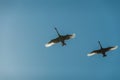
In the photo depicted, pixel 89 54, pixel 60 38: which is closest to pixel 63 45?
pixel 60 38

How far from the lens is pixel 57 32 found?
75.4 metres

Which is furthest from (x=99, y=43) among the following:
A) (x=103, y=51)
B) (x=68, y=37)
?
(x=68, y=37)

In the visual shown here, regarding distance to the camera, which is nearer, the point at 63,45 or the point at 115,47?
the point at 63,45

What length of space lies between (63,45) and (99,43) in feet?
31.3

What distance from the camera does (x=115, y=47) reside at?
81.1 meters

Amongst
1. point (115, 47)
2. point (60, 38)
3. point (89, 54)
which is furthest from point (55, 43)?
point (115, 47)

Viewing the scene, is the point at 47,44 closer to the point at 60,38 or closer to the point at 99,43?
the point at 60,38

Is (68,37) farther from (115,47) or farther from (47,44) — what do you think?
(115,47)

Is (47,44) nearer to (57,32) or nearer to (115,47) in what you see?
(57,32)

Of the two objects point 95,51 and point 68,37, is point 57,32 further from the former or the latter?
point 95,51

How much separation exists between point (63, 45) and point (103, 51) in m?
11.0

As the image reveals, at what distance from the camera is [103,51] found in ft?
265

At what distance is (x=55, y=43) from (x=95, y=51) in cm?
1116

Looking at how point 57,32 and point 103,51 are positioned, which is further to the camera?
point 103,51
